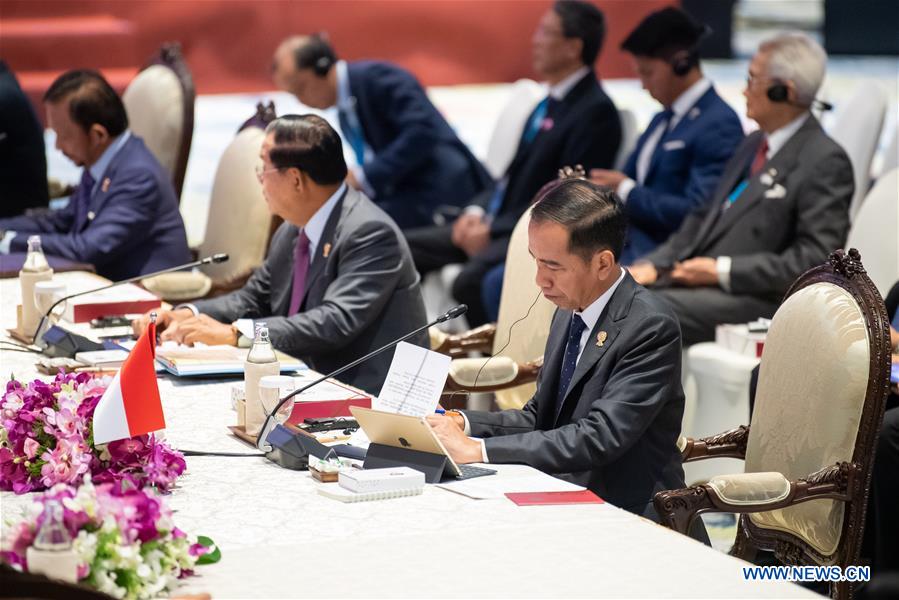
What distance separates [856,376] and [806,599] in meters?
0.79

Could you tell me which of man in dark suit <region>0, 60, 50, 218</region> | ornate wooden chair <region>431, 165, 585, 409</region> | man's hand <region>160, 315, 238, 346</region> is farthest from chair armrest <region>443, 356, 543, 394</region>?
man in dark suit <region>0, 60, 50, 218</region>

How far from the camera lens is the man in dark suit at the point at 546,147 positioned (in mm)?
5289

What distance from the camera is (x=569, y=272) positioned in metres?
2.52

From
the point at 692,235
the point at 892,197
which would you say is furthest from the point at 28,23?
the point at 892,197

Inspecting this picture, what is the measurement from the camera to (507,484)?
88.2 inches

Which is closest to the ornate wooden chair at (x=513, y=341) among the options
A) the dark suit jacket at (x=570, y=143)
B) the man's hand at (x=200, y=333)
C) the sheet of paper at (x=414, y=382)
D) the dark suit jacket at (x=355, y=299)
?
the dark suit jacket at (x=355, y=299)

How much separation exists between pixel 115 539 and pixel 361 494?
21.9 inches

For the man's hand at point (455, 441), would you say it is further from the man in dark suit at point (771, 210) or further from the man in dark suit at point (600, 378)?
the man in dark suit at point (771, 210)

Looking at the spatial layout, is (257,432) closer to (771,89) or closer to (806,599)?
(806,599)

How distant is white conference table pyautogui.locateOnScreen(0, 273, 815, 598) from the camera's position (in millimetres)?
1758

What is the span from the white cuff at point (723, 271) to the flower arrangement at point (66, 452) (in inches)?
95.4

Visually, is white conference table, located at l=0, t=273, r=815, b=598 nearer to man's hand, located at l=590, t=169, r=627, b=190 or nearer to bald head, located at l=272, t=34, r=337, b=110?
man's hand, located at l=590, t=169, r=627, b=190

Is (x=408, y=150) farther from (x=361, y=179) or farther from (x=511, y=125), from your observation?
(x=511, y=125)

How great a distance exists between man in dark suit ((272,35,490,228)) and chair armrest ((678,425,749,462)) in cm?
338
